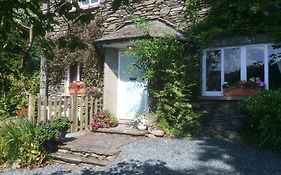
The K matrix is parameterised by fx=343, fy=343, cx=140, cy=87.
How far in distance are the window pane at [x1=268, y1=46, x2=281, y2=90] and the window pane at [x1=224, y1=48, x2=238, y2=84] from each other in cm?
89

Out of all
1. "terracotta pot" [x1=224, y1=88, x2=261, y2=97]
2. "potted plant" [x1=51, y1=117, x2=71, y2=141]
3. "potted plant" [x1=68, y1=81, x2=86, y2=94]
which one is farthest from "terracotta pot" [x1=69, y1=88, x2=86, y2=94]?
"terracotta pot" [x1=224, y1=88, x2=261, y2=97]

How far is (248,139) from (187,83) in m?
2.21

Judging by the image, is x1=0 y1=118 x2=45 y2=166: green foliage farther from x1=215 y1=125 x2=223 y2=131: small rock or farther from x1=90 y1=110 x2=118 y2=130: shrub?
x1=215 y1=125 x2=223 y2=131: small rock

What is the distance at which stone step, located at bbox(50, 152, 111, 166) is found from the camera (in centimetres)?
762

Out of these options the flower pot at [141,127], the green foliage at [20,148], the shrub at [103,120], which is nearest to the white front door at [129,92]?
the shrub at [103,120]

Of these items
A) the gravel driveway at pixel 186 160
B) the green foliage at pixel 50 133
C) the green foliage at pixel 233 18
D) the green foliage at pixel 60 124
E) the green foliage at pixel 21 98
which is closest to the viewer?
the gravel driveway at pixel 186 160

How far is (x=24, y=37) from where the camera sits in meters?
3.38

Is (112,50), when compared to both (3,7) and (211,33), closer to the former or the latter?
(211,33)

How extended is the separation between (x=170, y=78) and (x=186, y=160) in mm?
2867

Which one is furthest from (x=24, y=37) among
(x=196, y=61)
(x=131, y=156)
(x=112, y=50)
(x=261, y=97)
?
(x=112, y=50)

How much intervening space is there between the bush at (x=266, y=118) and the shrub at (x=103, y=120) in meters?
4.23

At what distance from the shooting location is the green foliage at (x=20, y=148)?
26.0ft

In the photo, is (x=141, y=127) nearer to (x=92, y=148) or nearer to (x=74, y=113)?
(x=92, y=148)

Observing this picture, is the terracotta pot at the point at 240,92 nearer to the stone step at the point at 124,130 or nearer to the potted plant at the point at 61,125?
the stone step at the point at 124,130
